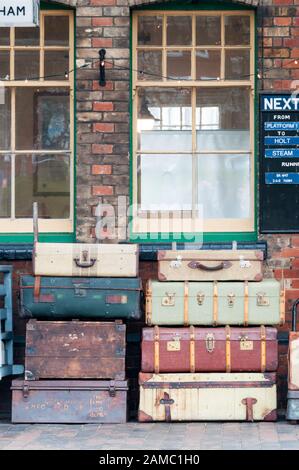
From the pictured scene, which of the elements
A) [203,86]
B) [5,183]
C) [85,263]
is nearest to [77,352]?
[85,263]

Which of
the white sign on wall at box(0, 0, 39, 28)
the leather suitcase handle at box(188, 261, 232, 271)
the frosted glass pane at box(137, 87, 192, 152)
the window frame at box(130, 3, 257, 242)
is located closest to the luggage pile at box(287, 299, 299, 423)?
the leather suitcase handle at box(188, 261, 232, 271)

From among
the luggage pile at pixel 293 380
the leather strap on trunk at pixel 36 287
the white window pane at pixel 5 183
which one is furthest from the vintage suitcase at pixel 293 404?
the white window pane at pixel 5 183

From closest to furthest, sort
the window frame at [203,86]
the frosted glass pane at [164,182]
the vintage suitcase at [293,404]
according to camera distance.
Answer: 1. the vintage suitcase at [293,404]
2. the window frame at [203,86]
3. the frosted glass pane at [164,182]

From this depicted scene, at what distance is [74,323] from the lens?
460 inches

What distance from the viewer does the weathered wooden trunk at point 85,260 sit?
457 inches

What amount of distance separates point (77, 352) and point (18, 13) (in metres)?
2.98

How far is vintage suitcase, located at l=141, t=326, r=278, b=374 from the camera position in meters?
11.6

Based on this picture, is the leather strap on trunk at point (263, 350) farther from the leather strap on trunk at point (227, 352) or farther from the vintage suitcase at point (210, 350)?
the leather strap on trunk at point (227, 352)

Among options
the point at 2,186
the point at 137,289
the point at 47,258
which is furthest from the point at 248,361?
the point at 2,186

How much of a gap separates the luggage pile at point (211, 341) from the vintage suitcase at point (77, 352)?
0.86 feet

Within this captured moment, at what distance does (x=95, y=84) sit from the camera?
1236 cm

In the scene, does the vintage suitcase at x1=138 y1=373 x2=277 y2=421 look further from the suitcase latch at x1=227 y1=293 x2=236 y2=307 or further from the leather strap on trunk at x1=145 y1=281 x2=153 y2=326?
the suitcase latch at x1=227 y1=293 x2=236 y2=307

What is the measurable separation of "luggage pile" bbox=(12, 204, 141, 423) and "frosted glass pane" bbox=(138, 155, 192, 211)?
1.06m

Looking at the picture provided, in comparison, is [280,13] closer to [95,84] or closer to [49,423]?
[95,84]
